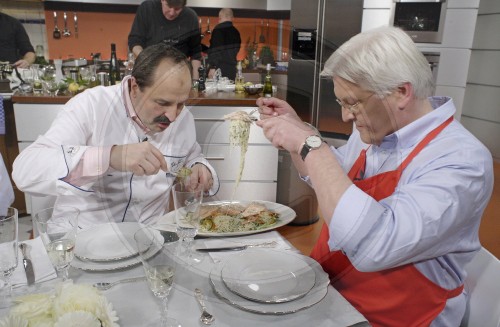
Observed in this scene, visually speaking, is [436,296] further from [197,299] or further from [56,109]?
[56,109]

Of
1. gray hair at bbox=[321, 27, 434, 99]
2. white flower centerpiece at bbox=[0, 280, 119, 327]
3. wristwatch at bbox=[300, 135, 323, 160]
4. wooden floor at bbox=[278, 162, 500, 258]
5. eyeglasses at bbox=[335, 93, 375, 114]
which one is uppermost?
gray hair at bbox=[321, 27, 434, 99]

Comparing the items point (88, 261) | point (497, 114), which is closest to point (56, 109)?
point (88, 261)

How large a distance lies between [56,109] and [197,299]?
1.96 metres

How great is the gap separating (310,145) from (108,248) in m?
0.51

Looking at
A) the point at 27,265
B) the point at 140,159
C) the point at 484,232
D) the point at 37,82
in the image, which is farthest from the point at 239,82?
the point at 484,232

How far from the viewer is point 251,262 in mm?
914

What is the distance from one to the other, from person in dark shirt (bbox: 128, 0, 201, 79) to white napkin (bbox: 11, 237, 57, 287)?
1.66 ft

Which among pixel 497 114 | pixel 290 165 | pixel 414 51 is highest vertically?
pixel 414 51

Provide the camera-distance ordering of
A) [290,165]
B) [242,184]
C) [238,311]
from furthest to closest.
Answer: [290,165], [242,184], [238,311]

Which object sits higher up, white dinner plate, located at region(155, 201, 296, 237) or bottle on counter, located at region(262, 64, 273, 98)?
bottle on counter, located at region(262, 64, 273, 98)

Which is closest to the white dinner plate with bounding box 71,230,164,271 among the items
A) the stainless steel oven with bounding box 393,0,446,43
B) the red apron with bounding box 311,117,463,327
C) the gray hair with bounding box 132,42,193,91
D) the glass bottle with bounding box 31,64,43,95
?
the gray hair with bounding box 132,42,193,91

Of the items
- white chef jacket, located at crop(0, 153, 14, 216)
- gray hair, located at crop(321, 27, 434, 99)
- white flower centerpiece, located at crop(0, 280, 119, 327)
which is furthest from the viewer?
white chef jacket, located at crop(0, 153, 14, 216)

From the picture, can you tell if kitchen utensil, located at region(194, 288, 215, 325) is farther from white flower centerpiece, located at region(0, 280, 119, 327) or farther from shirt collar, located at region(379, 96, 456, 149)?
shirt collar, located at region(379, 96, 456, 149)

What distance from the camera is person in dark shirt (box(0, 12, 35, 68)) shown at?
344 centimetres
